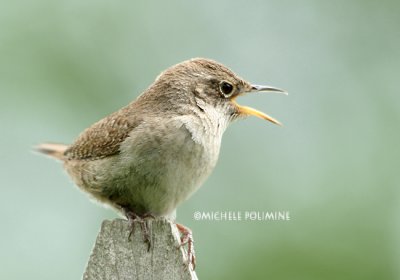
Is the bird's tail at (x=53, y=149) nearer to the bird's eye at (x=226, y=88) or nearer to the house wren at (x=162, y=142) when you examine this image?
the house wren at (x=162, y=142)

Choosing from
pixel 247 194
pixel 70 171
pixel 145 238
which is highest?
pixel 247 194

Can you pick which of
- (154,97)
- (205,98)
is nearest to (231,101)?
(205,98)

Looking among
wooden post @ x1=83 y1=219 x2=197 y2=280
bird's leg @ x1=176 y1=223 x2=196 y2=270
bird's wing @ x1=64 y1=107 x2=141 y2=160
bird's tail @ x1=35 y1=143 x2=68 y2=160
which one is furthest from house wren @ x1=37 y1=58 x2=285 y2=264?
wooden post @ x1=83 y1=219 x2=197 y2=280

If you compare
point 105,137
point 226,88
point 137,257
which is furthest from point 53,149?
point 137,257

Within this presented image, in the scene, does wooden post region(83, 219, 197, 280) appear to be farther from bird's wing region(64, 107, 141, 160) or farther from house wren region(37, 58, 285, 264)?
bird's wing region(64, 107, 141, 160)

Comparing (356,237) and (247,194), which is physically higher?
(247,194)

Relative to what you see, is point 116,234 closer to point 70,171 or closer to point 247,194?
point 70,171
